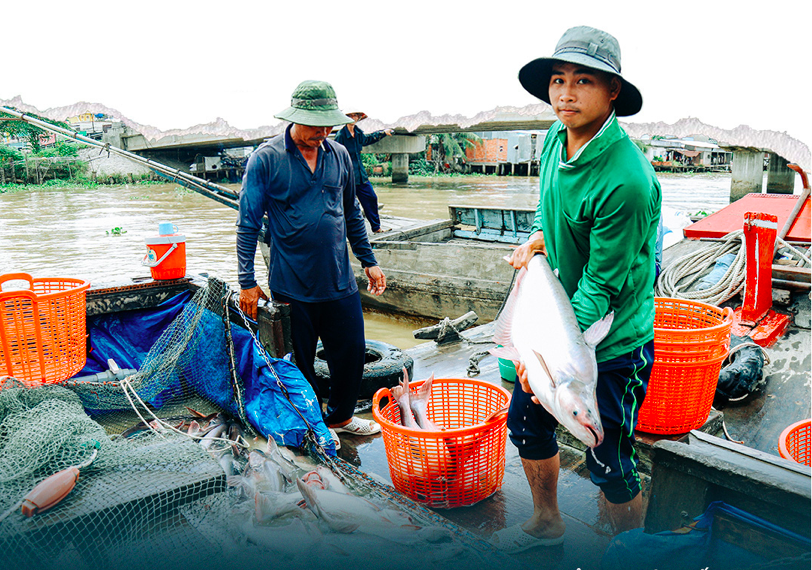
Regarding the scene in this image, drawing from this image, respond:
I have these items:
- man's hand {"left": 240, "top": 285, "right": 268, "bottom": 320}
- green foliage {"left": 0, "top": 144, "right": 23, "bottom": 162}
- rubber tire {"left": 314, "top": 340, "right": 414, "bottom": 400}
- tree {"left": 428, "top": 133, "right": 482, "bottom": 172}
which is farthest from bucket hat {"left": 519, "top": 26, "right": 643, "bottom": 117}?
tree {"left": 428, "top": 133, "right": 482, "bottom": 172}

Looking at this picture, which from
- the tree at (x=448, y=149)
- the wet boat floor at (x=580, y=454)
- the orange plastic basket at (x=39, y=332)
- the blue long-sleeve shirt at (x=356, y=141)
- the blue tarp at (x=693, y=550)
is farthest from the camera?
the tree at (x=448, y=149)

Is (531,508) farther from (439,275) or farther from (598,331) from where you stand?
(439,275)

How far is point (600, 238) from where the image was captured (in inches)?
69.6

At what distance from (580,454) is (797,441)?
3.54ft

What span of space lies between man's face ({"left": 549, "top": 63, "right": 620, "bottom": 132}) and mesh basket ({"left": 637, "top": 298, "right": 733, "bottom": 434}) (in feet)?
4.29

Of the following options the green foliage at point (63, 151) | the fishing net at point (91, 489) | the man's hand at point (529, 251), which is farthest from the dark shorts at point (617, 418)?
the green foliage at point (63, 151)

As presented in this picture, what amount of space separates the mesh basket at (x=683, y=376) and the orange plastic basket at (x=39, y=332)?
11.0 ft

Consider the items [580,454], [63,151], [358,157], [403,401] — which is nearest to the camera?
[403,401]

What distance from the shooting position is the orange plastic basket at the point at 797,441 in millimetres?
2266

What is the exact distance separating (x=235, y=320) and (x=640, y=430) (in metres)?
2.57

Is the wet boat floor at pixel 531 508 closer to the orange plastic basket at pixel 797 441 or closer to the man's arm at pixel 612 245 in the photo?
the orange plastic basket at pixel 797 441

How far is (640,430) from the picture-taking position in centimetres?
297

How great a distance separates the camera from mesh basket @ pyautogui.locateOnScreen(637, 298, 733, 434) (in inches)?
106

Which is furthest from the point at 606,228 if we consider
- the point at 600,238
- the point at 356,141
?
the point at 356,141
